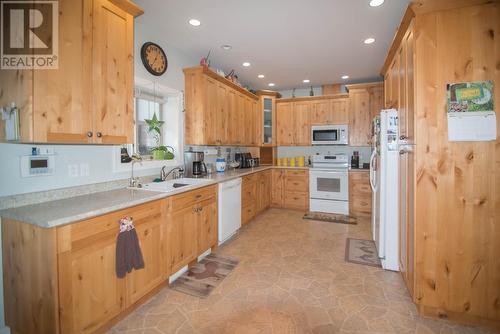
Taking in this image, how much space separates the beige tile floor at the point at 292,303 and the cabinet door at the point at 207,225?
0.94ft

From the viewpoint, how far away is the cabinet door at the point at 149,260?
1.88 metres

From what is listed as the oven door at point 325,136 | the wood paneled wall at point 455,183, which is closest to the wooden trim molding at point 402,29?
the wood paneled wall at point 455,183

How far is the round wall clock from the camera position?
2729 millimetres

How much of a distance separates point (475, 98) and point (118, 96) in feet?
8.94

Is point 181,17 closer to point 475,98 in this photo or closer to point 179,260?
point 179,260

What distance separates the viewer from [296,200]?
515 cm

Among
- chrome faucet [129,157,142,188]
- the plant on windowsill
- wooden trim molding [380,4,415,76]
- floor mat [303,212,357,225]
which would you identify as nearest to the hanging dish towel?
chrome faucet [129,157,142,188]

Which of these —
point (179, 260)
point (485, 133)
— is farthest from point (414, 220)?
point (179, 260)

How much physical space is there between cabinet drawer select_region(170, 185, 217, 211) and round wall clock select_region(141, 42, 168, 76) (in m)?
1.54

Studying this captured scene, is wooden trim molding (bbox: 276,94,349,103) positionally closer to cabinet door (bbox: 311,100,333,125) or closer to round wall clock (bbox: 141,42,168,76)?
cabinet door (bbox: 311,100,333,125)

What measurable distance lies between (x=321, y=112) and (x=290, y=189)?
181cm

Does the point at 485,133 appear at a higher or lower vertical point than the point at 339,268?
higher

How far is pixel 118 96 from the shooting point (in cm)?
197

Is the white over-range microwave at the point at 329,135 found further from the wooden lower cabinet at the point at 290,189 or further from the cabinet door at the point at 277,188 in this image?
the cabinet door at the point at 277,188
